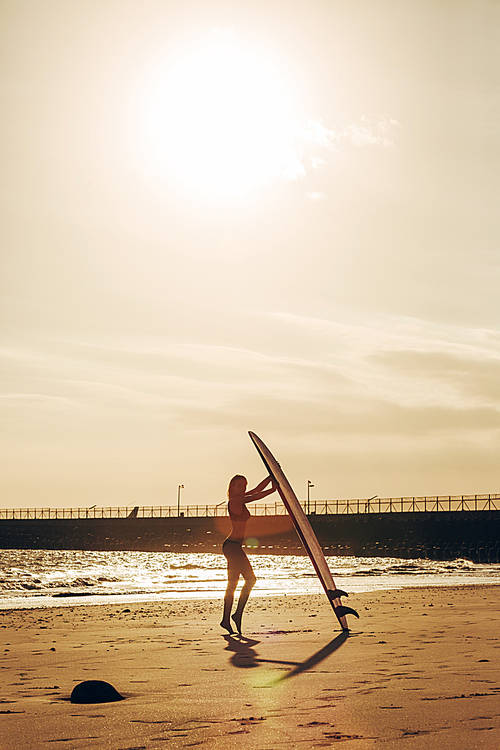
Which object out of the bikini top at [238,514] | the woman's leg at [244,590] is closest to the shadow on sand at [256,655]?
the woman's leg at [244,590]

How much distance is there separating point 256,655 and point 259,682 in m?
1.84

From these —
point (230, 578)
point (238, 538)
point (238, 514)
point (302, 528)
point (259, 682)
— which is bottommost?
point (259, 682)

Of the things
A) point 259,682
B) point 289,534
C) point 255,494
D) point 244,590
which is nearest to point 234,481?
point 255,494

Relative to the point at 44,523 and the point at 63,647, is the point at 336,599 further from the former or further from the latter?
the point at 44,523

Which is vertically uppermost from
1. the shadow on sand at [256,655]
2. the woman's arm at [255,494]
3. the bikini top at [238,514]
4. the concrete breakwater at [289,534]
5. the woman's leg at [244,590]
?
the woman's arm at [255,494]

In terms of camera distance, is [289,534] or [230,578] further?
[289,534]

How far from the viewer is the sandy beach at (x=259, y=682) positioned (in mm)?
4633

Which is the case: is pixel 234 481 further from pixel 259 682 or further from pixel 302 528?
pixel 259 682

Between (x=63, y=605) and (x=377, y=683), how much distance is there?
1194 centimetres

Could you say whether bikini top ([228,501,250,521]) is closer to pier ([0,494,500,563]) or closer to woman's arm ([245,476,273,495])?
woman's arm ([245,476,273,495])

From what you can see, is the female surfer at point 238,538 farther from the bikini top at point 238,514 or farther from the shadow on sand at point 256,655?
the shadow on sand at point 256,655

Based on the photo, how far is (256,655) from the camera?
828 centimetres

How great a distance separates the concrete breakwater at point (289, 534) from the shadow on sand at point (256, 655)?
170ft

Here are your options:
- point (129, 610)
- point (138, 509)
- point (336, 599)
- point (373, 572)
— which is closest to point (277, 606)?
point (129, 610)
